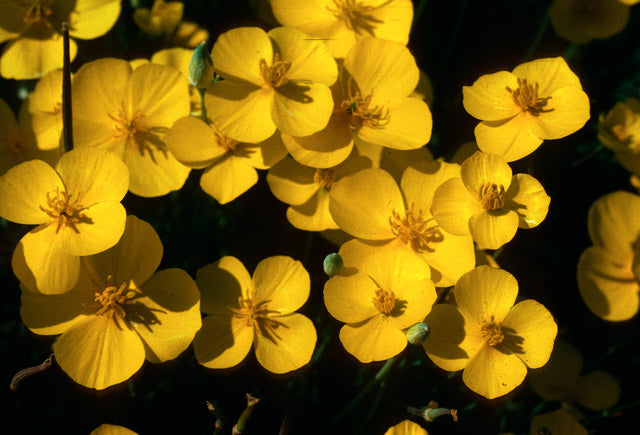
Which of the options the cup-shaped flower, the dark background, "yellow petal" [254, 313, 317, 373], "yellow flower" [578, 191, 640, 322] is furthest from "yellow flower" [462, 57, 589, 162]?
the cup-shaped flower

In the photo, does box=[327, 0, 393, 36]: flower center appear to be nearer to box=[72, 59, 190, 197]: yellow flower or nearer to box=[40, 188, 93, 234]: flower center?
box=[72, 59, 190, 197]: yellow flower

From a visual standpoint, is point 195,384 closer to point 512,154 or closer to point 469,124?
point 512,154

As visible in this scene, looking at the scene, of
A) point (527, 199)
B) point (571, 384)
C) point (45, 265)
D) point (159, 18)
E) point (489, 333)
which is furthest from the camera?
point (159, 18)

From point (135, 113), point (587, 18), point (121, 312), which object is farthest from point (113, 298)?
point (587, 18)

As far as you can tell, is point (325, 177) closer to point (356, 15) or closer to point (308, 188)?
point (308, 188)

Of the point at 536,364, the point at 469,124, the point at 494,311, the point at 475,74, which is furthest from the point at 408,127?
the point at 475,74
